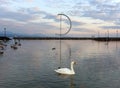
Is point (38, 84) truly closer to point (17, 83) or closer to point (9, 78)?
point (17, 83)

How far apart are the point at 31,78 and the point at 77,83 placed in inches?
223

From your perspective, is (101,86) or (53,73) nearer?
(101,86)

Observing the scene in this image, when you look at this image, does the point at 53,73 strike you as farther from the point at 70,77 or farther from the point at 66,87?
the point at 66,87

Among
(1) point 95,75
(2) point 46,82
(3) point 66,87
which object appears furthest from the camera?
(1) point 95,75

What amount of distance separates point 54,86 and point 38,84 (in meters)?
1.80

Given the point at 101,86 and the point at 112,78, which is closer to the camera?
the point at 101,86

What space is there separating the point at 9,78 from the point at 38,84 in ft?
16.6

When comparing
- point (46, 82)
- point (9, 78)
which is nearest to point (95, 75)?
point (46, 82)

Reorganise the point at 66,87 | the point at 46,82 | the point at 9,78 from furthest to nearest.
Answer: the point at 9,78 → the point at 46,82 → the point at 66,87

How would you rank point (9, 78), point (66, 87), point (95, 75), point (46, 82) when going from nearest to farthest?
point (66, 87) → point (46, 82) → point (9, 78) → point (95, 75)

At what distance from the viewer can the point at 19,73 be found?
3769cm

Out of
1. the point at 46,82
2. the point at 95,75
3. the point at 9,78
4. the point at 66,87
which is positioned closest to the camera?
the point at 66,87

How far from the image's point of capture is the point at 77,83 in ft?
103

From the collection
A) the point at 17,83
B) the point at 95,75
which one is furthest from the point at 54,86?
the point at 95,75
